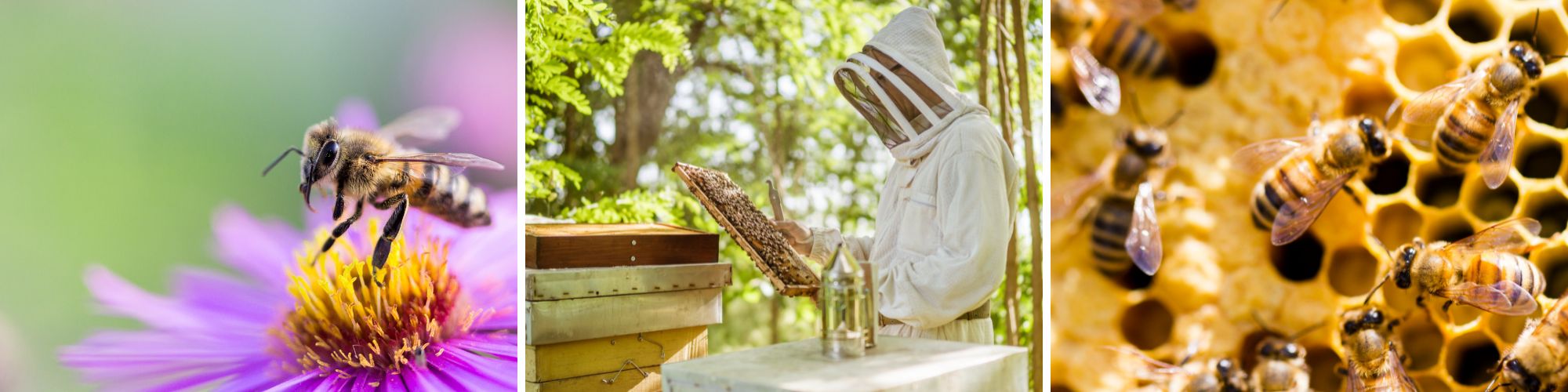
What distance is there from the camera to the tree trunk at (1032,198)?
9.95 feet

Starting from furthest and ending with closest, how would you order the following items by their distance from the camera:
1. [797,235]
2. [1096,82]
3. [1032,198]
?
1. [1032,198]
2. [797,235]
3. [1096,82]

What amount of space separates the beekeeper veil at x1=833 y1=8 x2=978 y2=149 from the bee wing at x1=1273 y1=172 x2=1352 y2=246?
862 millimetres

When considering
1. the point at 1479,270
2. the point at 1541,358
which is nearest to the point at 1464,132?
the point at 1479,270

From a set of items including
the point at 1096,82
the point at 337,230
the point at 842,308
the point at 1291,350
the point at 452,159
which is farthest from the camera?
the point at 452,159

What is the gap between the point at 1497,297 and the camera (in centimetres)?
213

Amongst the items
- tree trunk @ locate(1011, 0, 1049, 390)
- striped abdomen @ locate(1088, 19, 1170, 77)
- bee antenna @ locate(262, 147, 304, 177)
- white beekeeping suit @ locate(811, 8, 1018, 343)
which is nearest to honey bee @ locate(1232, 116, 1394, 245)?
striped abdomen @ locate(1088, 19, 1170, 77)

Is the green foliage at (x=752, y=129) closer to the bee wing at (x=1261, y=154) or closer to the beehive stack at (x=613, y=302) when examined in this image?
the beehive stack at (x=613, y=302)

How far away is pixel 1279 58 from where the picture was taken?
193 cm

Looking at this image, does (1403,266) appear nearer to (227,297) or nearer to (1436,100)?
(1436,100)

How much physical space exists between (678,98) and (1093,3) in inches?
63.8

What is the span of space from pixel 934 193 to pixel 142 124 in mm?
1929

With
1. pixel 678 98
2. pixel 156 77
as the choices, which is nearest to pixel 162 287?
A: pixel 156 77

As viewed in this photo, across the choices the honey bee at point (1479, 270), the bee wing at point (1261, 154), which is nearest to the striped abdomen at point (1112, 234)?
the bee wing at point (1261, 154)

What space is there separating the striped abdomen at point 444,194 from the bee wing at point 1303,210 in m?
2.03
